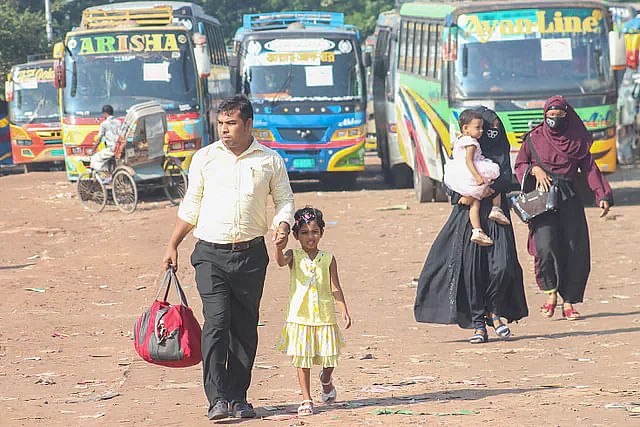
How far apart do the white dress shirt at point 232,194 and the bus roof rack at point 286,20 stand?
645 inches

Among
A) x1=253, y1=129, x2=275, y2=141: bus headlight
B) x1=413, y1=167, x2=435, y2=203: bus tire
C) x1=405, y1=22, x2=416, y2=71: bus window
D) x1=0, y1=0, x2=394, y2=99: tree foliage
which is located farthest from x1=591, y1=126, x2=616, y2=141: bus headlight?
x1=0, y1=0, x2=394, y2=99: tree foliage

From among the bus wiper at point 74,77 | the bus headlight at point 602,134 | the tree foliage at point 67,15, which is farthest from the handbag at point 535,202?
the tree foliage at point 67,15

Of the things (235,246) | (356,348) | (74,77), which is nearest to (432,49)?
(74,77)

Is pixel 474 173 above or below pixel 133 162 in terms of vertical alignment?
above

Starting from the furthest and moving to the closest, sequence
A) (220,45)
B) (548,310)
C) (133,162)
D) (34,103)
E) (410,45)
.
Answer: (34,103) → (220,45) → (410,45) → (133,162) → (548,310)

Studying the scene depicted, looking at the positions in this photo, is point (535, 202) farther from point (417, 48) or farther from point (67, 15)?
point (67, 15)

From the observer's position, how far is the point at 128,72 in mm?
19984

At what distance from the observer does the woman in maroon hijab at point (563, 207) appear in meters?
9.05

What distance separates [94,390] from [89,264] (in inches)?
241

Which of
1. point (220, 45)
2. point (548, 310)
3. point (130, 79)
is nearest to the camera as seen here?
point (548, 310)

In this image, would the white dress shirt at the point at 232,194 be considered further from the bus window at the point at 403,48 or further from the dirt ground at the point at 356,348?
the bus window at the point at 403,48

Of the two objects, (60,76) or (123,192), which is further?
(60,76)

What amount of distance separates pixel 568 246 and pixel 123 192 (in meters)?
10.1

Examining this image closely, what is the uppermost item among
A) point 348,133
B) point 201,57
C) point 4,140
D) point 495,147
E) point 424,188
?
point 495,147
